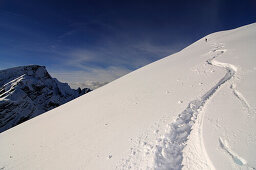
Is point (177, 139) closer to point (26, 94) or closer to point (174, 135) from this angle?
point (174, 135)

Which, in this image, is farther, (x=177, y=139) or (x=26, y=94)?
(x=26, y=94)

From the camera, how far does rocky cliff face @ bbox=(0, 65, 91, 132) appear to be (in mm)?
68938

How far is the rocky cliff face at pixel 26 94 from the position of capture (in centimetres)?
6894

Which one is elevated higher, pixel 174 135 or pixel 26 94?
pixel 26 94

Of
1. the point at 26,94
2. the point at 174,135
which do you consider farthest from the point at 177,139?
the point at 26,94

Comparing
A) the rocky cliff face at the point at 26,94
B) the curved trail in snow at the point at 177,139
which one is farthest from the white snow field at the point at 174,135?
the rocky cliff face at the point at 26,94

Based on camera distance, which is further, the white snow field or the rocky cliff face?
the rocky cliff face

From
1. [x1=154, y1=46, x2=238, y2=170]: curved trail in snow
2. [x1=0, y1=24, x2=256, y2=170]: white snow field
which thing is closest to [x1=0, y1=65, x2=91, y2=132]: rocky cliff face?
[x1=0, y1=24, x2=256, y2=170]: white snow field

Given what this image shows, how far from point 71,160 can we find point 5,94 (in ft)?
338

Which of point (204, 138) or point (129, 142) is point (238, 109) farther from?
point (129, 142)

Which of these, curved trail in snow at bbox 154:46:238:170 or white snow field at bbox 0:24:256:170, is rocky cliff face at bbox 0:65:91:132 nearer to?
white snow field at bbox 0:24:256:170

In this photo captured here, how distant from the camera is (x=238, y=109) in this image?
8.22 ft

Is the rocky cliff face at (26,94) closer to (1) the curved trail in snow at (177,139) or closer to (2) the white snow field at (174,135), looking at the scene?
(2) the white snow field at (174,135)

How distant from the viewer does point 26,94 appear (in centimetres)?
8144
